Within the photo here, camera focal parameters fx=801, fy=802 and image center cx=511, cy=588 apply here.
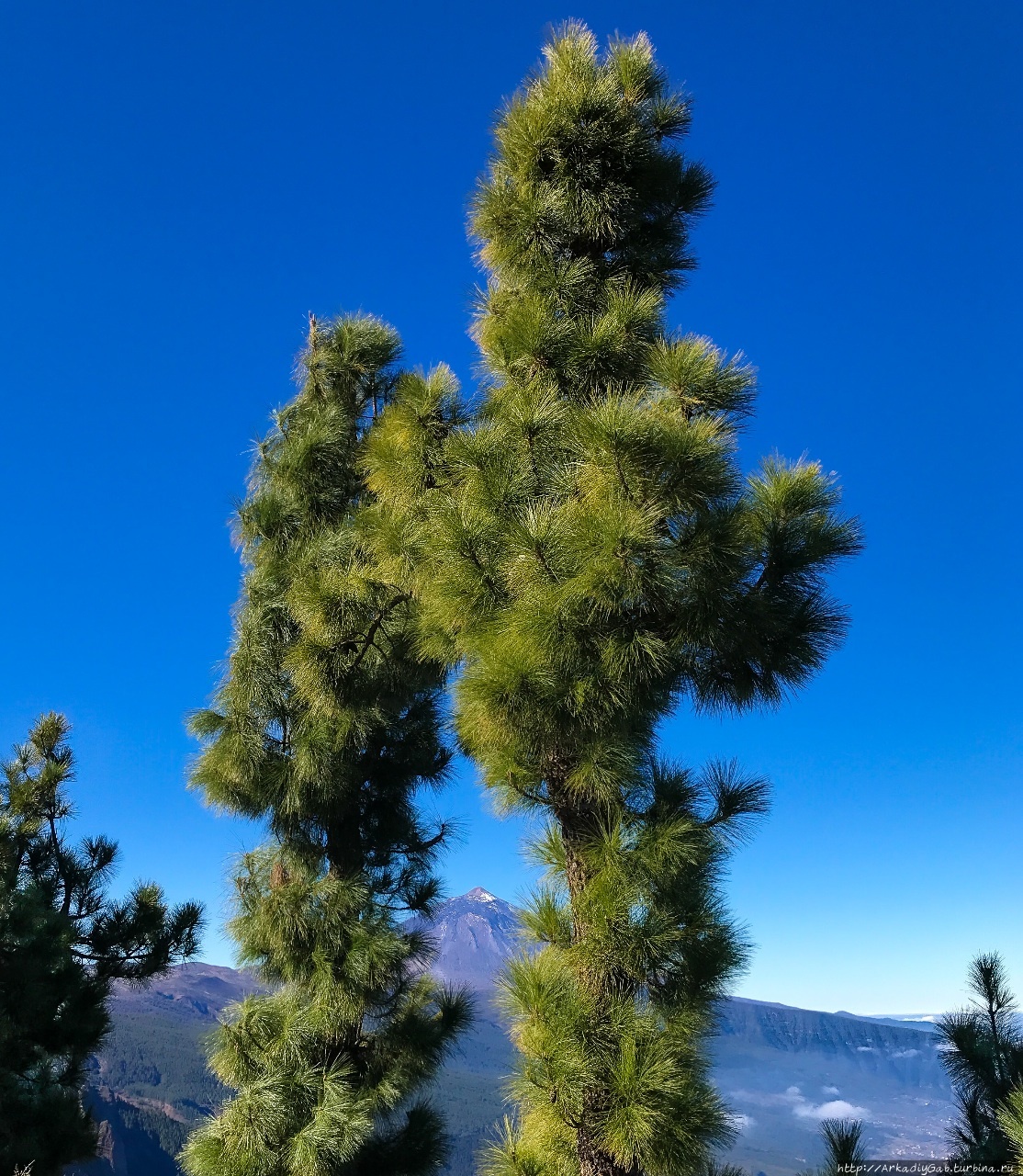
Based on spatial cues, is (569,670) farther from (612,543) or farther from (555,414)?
(555,414)

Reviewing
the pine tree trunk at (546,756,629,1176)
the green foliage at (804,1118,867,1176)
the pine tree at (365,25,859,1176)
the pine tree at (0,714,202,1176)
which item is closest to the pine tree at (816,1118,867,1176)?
the green foliage at (804,1118,867,1176)

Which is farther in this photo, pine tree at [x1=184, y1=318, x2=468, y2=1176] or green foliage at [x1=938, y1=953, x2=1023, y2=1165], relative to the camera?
pine tree at [x1=184, y1=318, x2=468, y2=1176]

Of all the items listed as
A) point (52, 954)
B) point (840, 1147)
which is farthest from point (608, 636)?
point (52, 954)

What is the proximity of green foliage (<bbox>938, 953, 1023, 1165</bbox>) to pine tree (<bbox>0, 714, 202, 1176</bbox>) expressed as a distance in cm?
660

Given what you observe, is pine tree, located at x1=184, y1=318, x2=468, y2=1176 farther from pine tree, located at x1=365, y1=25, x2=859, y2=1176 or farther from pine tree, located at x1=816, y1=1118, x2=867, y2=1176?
pine tree, located at x1=816, y1=1118, x2=867, y2=1176

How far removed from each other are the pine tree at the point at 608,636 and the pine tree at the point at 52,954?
16.9 ft

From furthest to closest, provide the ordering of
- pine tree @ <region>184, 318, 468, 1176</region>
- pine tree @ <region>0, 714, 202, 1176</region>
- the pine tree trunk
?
pine tree @ <region>0, 714, 202, 1176</region>
pine tree @ <region>184, 318, 468, 1176</region>
the pine tree trunk

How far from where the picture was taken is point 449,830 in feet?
22.3

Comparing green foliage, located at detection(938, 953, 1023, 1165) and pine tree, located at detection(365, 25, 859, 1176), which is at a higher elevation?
pine tree, located at detection(365, 25, 859, 1176)

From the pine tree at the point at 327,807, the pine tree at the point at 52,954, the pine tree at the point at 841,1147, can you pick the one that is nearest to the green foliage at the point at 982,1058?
the pine tree at the point at 841,1147

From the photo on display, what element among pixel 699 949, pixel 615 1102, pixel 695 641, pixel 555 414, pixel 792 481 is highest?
pixel 555 414

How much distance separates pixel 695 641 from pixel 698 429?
974mm

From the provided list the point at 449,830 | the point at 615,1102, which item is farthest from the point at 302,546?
the point at 615,1102

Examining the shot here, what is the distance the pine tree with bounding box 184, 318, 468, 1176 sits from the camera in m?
4.94
